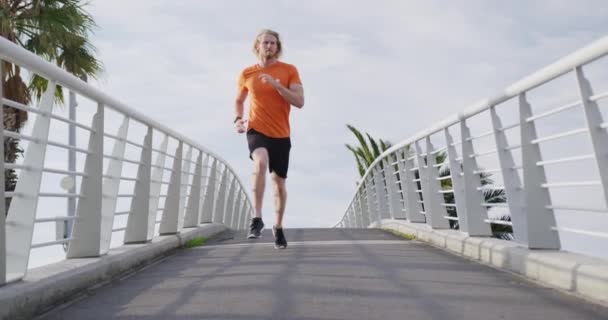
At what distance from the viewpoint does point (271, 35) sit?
7496mm

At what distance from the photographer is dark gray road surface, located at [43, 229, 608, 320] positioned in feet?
13.0

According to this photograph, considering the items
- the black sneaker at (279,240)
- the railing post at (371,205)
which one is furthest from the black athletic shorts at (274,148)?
the railing post at (371,205)

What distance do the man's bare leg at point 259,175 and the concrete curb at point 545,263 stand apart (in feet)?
6.56

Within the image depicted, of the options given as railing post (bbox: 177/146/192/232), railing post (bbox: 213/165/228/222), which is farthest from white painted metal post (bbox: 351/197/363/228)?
railing post (bbox: 177/146/192/232)

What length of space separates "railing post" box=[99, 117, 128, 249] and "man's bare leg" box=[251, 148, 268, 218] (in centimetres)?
133

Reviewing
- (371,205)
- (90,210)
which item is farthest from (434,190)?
(371,205)

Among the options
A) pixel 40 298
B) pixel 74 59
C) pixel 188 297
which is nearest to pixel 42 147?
pixel 40 298

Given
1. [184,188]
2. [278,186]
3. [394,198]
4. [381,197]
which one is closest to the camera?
[278,186]

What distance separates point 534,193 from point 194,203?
241 inches

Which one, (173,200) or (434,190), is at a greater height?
(173,200)

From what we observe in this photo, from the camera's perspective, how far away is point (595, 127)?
466cm

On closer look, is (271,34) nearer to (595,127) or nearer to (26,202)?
(26,202)

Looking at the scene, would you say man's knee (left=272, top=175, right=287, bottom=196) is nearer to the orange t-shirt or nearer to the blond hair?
the orange t-shirt

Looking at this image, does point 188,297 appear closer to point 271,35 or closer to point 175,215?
point 271,35
